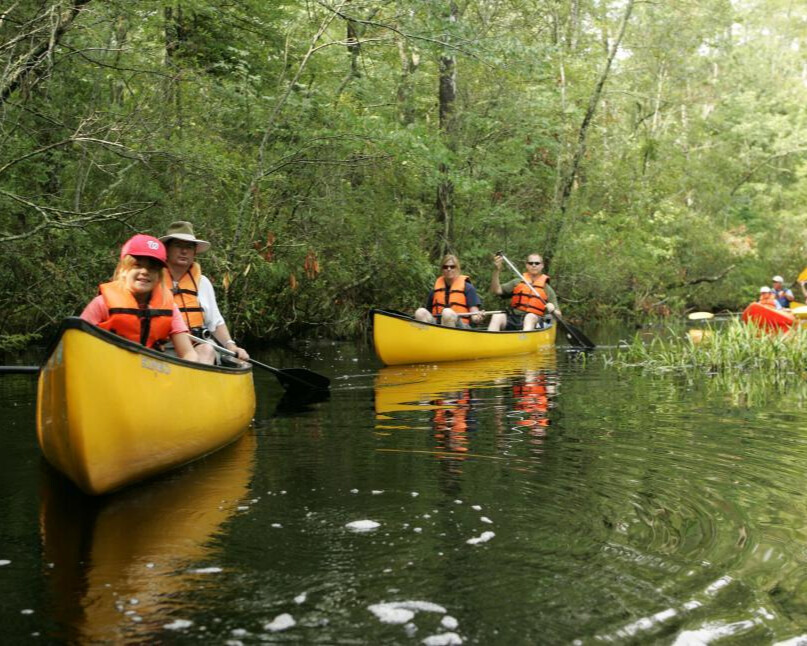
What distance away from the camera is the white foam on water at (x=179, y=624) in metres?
2.81

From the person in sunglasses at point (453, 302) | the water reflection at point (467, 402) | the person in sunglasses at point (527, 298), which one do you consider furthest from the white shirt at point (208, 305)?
the person in sunglasses at point (527, 298)

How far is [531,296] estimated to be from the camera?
1348 cm

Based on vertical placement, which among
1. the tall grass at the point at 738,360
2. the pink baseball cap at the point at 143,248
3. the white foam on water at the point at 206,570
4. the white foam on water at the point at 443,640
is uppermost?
the pink baseball cap at the point at 143,248

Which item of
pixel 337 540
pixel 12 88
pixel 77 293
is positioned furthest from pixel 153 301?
pixel 77 293

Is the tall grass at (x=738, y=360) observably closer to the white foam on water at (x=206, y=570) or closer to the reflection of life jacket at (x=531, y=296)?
the reflection of life jacket at (x=531, y=296)

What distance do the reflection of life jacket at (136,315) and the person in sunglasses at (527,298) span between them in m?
8.41

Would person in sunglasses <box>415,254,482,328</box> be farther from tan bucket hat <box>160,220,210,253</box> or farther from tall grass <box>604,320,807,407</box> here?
tan bucket hat <box>160,220,210,253</box>

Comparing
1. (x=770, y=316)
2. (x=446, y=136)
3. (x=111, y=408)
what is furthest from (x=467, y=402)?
(x=446, y=136)

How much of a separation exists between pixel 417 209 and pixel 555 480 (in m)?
11.9

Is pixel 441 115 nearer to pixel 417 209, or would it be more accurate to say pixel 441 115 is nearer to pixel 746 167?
pixel 417 209

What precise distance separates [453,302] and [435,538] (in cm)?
832

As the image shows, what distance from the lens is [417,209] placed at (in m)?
16.3

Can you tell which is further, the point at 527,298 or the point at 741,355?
the point at 527,298

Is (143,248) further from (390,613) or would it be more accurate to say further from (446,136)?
(446,136)
